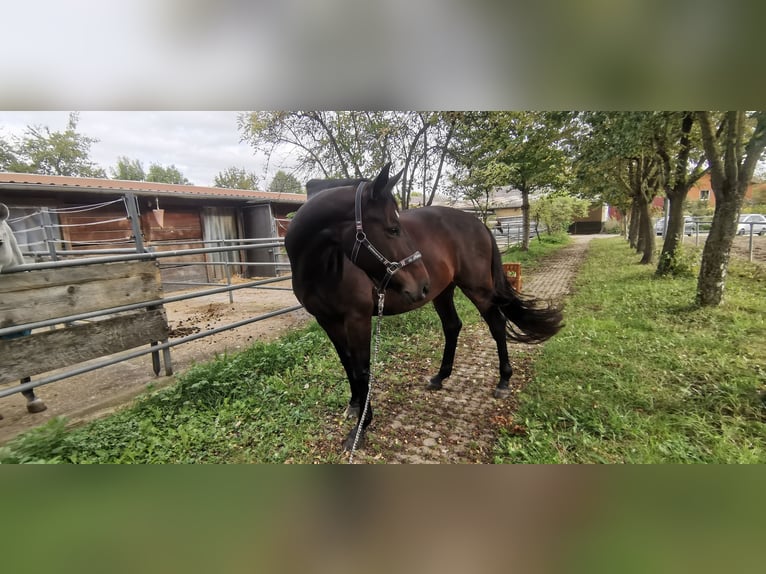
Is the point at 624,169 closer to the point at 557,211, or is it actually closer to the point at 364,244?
the point at 364,244

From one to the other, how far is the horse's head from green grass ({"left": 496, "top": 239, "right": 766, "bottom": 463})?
51.6 inches

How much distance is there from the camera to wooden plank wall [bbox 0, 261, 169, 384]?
233 cm

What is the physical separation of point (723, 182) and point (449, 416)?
5.23 m

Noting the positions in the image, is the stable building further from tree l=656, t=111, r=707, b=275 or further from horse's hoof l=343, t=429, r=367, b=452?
tree l=656, t=111, r=707, b=275

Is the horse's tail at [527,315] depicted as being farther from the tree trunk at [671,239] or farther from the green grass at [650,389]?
the tree trunk at [671,239]

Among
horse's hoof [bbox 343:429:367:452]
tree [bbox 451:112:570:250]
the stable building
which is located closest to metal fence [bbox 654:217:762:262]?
tree [bbox 451:112:570:250]

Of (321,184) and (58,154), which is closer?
(321,184)

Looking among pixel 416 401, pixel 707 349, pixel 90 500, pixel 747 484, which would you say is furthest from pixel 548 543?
pixel 707 349

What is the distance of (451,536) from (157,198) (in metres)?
11.5

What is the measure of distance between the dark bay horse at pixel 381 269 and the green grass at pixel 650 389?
0.58 m

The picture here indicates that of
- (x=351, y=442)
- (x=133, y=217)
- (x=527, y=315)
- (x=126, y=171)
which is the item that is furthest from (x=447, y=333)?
(x=126, y=171)

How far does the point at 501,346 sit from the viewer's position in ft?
10.5

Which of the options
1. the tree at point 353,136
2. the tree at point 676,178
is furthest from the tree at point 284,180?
the tree at point 676,178
